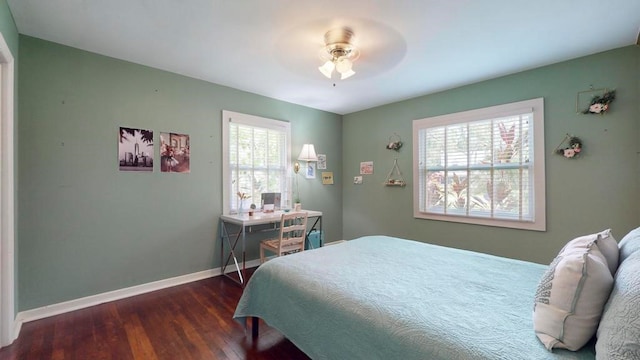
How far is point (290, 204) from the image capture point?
4.27 m

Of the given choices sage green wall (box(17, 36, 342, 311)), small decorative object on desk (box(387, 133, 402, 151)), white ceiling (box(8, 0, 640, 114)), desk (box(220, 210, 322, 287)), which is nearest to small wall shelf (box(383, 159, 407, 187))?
small decorative object on desk (box(387, 133, 402, 151))

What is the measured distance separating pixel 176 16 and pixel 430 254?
8.64 ft

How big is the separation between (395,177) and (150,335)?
3448 mm

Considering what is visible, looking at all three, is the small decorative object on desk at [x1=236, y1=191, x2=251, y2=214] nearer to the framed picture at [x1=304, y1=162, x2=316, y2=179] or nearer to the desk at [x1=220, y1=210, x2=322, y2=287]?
the desk at [x1=220, y1=210, x2=322, y2=287]

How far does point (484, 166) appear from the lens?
11.1ft

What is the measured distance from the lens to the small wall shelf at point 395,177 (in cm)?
418

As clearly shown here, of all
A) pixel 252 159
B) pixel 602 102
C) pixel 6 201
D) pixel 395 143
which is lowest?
pixel 6 201

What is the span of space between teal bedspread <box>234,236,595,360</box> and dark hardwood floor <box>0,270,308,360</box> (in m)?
0.30

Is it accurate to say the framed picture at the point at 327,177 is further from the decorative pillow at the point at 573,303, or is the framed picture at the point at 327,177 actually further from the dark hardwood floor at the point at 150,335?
the decorative pillow at the point at 573,303

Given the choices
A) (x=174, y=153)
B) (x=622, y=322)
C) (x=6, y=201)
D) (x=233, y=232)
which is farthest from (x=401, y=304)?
(x=174, y=153)

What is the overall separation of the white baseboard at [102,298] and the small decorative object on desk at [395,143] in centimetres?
296

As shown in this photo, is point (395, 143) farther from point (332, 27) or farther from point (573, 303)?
point (573, 303)

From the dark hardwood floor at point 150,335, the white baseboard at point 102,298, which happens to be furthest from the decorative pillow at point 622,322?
the white baseboard at point 102,298

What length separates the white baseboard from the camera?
2.37m
